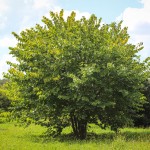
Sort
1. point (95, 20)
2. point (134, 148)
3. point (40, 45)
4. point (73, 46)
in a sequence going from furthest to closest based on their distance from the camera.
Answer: point (95, 20) → point (40, 45) → point (73, 46) → point (134, 148)

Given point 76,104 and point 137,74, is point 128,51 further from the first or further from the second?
point 76,104

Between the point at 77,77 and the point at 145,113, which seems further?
the point at 145,113

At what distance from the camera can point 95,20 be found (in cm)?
2419

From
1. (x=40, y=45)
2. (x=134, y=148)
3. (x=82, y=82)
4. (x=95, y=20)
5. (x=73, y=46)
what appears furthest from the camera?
(x=95, y=20)

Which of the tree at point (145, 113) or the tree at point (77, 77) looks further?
the tree at point (145, 113)

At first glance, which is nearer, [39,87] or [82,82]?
[82,82]

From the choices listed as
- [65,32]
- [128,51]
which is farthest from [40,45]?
[128,51]

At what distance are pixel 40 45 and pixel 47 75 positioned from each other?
195cm

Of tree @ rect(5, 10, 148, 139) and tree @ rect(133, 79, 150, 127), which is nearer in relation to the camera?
tree @ rect(5, 10, 148, 139)

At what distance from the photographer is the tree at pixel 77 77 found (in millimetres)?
19906

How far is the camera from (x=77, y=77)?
19531 millimetres

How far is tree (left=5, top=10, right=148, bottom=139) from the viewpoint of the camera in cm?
1991

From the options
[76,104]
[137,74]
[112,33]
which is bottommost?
[76,104]

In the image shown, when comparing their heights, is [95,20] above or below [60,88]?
above
